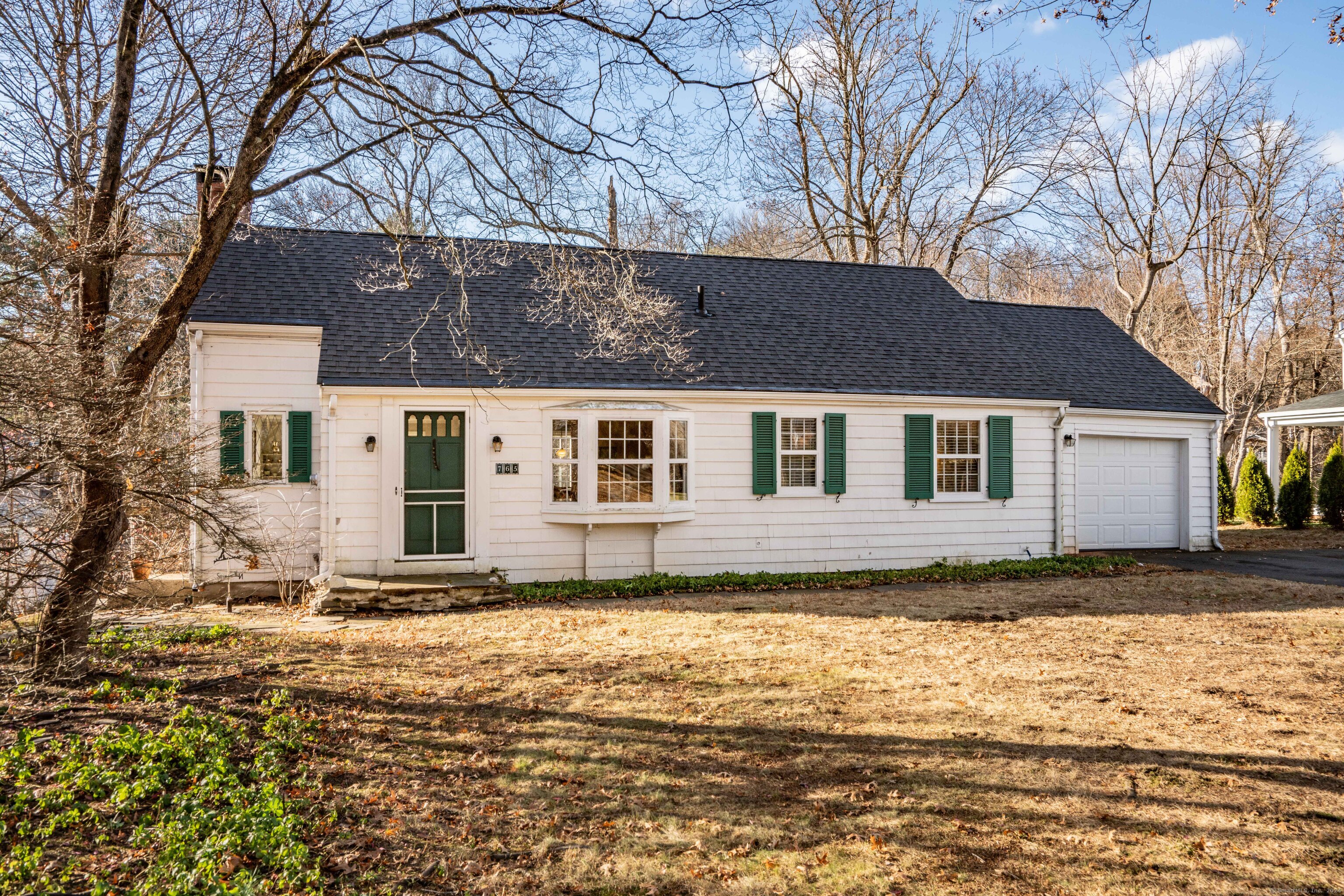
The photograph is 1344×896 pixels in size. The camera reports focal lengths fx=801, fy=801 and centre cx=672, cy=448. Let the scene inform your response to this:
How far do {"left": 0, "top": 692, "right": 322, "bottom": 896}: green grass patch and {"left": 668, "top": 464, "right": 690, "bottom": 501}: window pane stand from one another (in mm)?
6946

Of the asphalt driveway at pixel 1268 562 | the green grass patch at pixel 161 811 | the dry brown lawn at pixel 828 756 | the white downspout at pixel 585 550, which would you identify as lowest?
the asphalt driveway at pixel 1268 562

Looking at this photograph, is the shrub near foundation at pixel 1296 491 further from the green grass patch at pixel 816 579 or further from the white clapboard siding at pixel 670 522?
the white clapboard siding at pixel 670 522

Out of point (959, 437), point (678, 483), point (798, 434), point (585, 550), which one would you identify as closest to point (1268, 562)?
point (959, 437)

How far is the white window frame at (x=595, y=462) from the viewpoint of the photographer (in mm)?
11180

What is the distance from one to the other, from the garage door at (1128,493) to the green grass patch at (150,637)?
14199mm

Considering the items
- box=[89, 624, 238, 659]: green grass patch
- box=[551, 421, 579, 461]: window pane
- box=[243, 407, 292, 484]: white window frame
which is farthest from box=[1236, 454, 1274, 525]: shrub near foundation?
box=[89, 624, 238, 659]: green grass patch

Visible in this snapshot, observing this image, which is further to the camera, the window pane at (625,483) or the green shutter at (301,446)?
the green shutter at (301,446)

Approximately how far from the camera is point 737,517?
12078mm

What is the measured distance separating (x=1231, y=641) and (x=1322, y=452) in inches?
1106

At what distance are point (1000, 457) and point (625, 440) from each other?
20.8ft

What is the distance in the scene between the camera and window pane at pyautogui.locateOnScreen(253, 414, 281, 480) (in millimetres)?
11461

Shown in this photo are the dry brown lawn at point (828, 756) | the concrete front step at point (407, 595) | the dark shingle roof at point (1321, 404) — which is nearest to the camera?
the dry brown lawn at point (828, 756)

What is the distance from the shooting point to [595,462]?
442 inches

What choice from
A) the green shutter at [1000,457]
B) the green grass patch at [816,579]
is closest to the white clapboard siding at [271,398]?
the green grass patch at [816,579]
